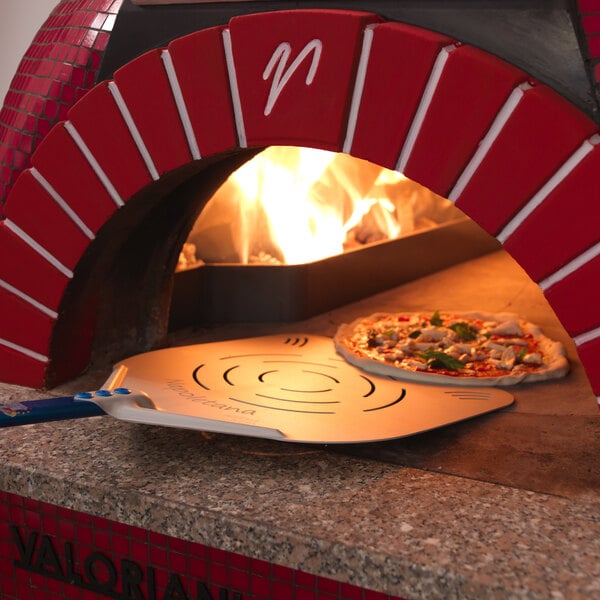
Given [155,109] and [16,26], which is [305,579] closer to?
[155,109]

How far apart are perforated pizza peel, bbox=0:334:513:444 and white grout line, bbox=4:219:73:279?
23cm

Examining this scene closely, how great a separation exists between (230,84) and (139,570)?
841 mm

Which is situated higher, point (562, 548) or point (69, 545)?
point (562, 548)

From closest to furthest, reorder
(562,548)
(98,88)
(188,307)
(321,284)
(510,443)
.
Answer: (562,548), (510,443), (98,88), (188,307), (321,284)

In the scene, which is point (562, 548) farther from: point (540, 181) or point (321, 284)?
point (321, 284)

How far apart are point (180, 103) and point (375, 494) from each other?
783 millimetres

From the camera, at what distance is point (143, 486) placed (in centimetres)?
139

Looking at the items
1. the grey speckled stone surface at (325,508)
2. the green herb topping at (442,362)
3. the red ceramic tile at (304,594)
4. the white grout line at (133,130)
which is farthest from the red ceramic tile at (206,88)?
the red ceramic tile at (304,594)

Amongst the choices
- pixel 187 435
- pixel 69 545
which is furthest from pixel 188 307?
pixel 69 545

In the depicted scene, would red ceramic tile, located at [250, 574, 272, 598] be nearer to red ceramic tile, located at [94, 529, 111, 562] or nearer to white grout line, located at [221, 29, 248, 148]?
red ceramic tile, located at [94, 529, 111, 562]

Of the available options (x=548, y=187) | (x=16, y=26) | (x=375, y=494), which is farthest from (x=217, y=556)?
(x=16, y=26)

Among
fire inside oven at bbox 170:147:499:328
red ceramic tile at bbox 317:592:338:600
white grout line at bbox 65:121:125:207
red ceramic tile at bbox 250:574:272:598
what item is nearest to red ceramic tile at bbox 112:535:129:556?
red ceramic tile at bbox 250:574:272:598

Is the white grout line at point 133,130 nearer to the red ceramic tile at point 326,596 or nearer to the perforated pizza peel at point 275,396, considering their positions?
the perforated pizza peel at point 275,396

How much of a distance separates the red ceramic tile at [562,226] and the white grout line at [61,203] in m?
0.83
